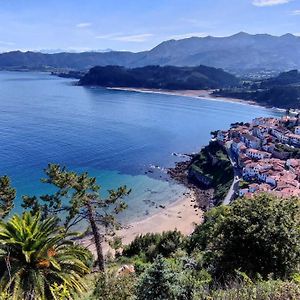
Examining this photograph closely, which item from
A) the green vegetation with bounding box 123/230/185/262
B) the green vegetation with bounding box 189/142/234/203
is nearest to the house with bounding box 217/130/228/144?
the green vegetation with bounding box 189/142/234/203

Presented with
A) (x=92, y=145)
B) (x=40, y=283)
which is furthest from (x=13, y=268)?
(x=92, y=145)

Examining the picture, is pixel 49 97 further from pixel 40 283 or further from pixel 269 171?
pixel 40 283

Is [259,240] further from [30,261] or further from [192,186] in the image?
[192,186]

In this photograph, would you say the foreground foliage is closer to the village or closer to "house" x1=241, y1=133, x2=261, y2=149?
the village

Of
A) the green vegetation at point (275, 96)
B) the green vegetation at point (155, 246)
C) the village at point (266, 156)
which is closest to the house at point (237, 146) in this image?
the village at point (266, 156)

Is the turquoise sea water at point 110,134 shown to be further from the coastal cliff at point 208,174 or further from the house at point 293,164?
the house at point 293,164

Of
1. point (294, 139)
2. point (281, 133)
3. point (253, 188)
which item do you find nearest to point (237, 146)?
point (294, 139)
